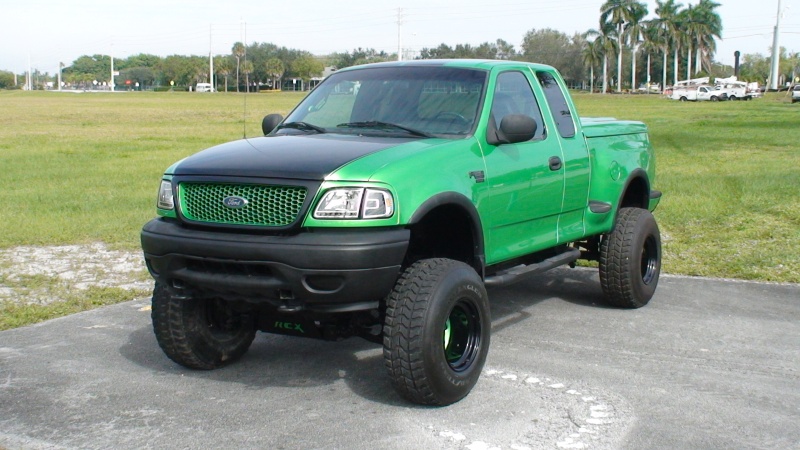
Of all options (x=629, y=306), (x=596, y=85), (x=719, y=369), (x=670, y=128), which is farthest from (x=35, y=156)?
(x=596, y=85)

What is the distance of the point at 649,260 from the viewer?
8.23 meters

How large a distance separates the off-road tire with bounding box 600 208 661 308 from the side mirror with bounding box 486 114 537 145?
2.00 metres

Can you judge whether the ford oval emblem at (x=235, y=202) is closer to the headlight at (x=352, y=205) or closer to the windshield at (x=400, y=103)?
the headlight at (x=352, y=205)

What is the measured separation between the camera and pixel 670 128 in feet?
115

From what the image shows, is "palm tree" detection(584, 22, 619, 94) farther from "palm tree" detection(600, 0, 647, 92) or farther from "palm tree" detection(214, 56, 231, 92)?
"palm tree" detection(214, 56, 231, 92)

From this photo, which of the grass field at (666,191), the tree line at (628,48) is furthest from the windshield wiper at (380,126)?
the tree line at (628,48)

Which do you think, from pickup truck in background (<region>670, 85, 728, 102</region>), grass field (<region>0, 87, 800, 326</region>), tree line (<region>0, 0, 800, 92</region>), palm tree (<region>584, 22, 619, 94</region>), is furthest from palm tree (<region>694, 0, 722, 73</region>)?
grass field (<region>0, 87, 800, 326</region>)

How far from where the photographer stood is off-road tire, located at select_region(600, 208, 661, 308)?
25.1 feet

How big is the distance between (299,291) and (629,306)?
3.76m

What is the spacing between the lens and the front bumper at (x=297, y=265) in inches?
193

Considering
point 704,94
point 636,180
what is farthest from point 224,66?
point 636,180

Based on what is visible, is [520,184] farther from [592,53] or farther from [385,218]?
[592,53]

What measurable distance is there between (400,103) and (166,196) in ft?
5.43

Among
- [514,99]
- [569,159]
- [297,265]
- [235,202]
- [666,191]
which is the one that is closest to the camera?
[297,265]
